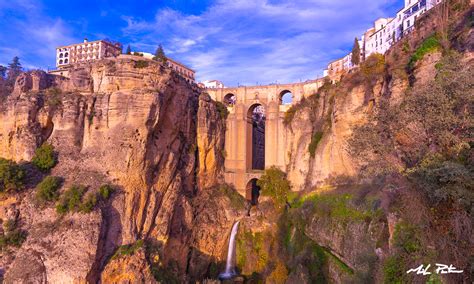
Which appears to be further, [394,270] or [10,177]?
[10,177]

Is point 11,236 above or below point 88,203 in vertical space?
below

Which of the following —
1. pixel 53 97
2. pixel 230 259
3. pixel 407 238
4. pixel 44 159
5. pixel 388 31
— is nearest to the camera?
pixel 407 238

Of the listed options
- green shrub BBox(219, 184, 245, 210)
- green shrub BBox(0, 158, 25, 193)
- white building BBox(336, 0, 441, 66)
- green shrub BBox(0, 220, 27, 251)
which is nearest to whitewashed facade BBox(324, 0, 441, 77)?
white building BBox(336, 0, 441, 66)

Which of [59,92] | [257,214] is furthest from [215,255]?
[59,92]

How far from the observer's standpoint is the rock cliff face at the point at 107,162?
18141mm

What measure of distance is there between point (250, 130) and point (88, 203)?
56.4 feet

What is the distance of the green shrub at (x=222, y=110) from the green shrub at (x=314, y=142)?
8.96 metres

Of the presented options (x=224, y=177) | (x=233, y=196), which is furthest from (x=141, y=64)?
(x=233, y=196)

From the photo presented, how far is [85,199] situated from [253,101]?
58.4 ft

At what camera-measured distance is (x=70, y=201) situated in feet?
62.5

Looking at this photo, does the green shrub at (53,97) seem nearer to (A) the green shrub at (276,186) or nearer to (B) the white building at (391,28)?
(A) the green shrub at (276,186)

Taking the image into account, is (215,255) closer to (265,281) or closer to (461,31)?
(265,281)

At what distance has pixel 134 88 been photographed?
22656mm

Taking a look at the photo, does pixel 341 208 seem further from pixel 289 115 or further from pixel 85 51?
pixel 85 51
